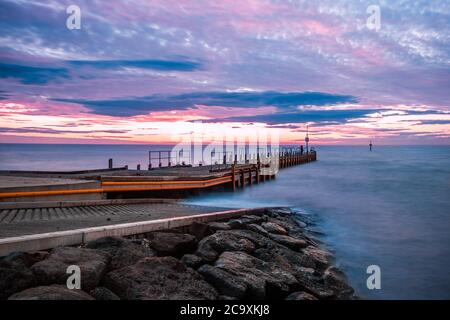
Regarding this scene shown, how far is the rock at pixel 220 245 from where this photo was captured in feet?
23.5

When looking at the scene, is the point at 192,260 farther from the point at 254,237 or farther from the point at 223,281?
the point at 254,237

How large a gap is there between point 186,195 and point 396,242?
9547mm

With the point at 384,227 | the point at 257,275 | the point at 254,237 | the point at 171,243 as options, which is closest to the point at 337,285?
the point at 254,237

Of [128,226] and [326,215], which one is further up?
[128,226]

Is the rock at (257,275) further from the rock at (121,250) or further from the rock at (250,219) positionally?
the rock at (250,219)

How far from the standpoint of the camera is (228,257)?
6961mm

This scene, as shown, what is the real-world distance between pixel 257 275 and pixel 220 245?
1.22 meters

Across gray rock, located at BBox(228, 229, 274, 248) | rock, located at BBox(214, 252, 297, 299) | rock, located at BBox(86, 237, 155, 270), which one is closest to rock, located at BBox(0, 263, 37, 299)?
rock, located at BBox(86, 237, 155, 270)

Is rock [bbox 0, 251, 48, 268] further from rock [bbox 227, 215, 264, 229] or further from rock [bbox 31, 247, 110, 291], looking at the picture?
rock [bbox 227, 215, 264, 229]

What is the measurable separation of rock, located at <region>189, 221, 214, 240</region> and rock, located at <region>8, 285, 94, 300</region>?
3764mm

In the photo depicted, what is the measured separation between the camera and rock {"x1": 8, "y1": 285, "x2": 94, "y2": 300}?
14.6 ft
